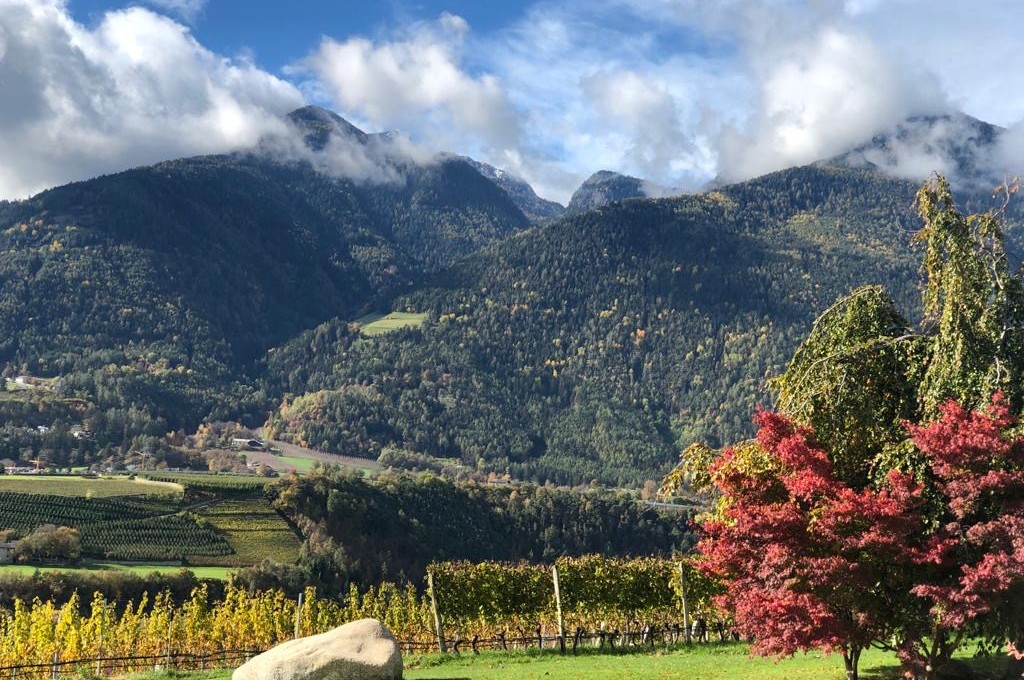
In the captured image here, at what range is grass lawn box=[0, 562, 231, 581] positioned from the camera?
82.7 m

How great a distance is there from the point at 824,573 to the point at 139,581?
77.0 metres

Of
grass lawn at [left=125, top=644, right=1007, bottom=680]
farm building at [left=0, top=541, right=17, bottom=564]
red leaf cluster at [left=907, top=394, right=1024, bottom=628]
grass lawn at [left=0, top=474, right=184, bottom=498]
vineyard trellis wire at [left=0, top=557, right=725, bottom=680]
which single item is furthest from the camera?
grass lawn at [left=0, top=474, right=184, bottom=498]

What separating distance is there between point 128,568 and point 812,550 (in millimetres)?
85255

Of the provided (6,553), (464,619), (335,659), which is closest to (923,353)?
(335,659)

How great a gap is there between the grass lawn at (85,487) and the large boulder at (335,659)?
350 ft

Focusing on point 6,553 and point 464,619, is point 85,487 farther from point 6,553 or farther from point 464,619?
point 464,619

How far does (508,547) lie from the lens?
461 feet

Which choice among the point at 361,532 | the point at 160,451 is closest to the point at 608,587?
the point at 361,532

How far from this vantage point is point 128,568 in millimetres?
89062

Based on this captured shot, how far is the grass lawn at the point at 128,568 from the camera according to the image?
82.7 m

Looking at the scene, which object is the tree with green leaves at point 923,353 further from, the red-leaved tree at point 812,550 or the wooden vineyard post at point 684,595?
the wooden vineyard post at point 684,595

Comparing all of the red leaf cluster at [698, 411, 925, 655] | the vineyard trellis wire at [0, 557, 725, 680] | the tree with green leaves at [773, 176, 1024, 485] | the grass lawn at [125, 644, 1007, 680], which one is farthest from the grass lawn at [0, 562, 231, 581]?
the tree with green leaves at [773, 176, 1024, 485]

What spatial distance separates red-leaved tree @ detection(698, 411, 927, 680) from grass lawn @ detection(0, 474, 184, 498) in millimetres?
115855

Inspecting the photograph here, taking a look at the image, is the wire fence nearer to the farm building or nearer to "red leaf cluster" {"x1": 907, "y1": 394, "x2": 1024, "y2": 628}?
"red leaf cluster" {"x1": 907, "y1": 394, "x2": 1024, "y2": 628}
